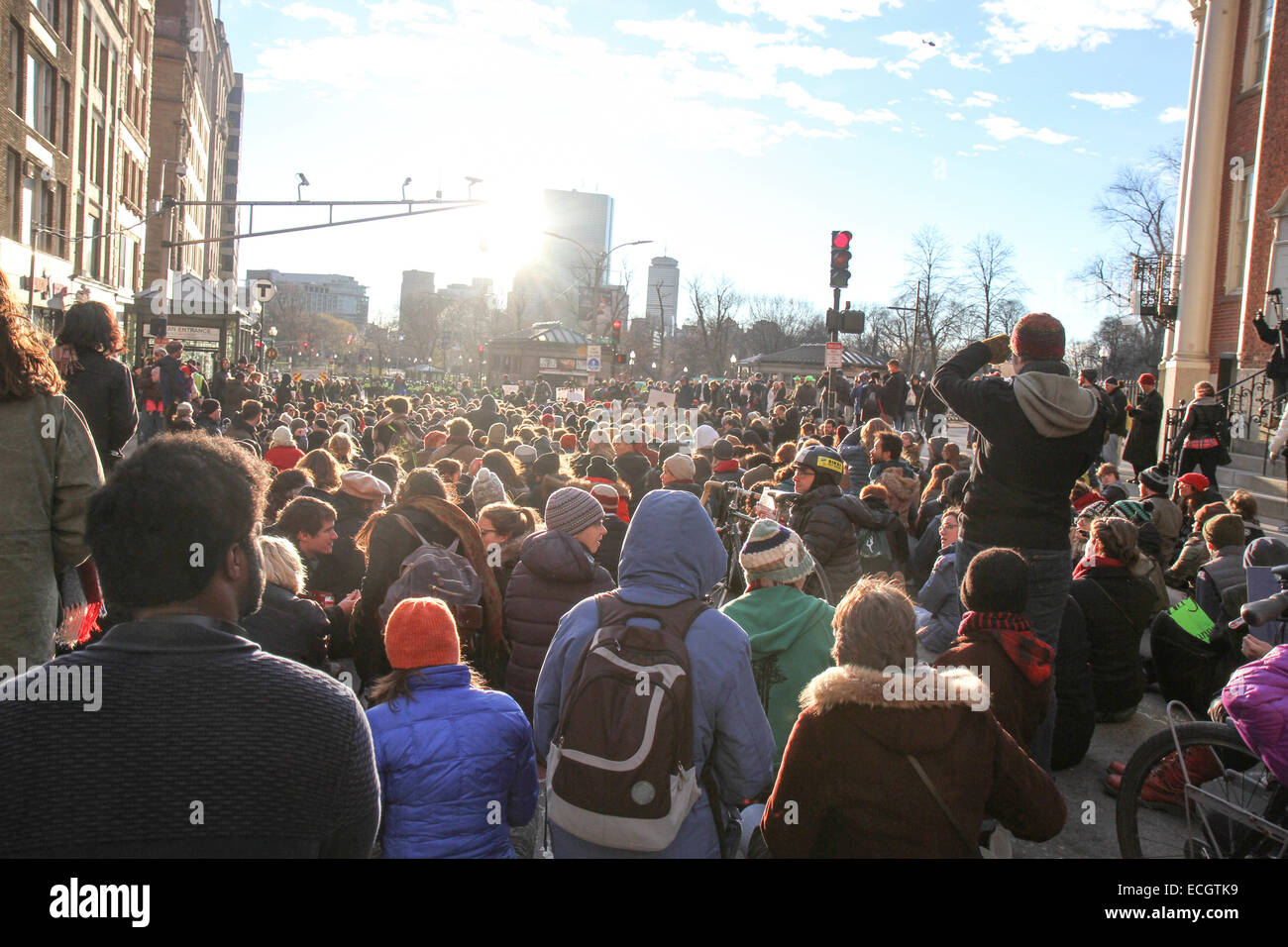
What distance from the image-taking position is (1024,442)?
4.30m

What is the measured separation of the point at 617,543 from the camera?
6.91 m

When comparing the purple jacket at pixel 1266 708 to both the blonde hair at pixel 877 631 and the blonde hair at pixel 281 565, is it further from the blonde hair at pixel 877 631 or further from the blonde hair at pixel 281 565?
the blonde hair at pixel 281 565

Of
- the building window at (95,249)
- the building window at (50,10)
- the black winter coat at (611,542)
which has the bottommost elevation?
the black winter coat at (611,542)

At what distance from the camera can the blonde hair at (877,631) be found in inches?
119

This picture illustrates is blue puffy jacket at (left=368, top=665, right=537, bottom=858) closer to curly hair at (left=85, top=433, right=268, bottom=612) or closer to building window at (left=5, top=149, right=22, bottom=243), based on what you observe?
curly hair at (left=85, top=433, right=268, bottom=612)

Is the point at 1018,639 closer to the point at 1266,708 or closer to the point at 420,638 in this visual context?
the point at 1266,708

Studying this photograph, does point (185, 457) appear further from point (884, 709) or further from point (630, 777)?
point (884, 709)

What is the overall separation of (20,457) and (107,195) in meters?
40.0

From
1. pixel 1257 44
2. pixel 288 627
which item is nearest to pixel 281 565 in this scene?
pixel 288 627

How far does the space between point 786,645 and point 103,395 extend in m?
3.53

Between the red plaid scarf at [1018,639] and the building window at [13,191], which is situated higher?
the building window at [13,191]

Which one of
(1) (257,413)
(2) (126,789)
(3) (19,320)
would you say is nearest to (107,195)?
(1) (257,413)

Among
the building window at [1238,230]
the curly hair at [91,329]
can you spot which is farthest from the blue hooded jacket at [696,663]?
the building window at [1238,230]

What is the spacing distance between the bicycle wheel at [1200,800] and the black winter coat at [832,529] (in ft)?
8.94
